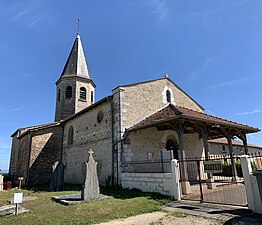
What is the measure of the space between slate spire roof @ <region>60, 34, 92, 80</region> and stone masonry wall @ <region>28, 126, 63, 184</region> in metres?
7.74

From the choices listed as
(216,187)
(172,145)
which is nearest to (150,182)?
(216,187)

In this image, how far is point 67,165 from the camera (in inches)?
605

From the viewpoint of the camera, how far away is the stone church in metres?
9.58

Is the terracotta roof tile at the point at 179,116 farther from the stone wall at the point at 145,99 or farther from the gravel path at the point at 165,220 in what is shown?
the gravel path at the point at 165,220

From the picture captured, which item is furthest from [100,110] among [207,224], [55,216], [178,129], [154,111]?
[207,224]

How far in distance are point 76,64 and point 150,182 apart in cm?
1840

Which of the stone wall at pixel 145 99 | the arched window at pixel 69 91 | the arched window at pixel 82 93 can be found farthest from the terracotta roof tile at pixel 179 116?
the arched window at pixel 69 91

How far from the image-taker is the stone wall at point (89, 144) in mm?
11242

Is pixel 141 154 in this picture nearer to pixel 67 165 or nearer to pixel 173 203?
pixel 173 203

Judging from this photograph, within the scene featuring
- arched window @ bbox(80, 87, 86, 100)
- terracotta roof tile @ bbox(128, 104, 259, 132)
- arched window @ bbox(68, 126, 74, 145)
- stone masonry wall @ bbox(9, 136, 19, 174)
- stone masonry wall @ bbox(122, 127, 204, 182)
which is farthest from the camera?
arched window @ bbox(80, 87, 86, 100)

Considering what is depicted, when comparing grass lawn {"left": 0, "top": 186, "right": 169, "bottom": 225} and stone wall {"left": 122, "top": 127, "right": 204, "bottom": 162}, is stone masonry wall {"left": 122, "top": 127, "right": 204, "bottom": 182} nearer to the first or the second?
stone wall {"left": 122, "top": 127, "right": 204, "bottom": 162}

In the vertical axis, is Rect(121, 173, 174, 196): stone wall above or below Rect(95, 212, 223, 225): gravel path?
above

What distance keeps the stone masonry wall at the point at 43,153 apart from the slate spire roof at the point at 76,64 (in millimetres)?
7742

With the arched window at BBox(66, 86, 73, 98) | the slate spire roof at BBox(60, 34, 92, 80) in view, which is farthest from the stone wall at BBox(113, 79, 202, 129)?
the slate spire roof at BBox(60, 34, 92, 80)
